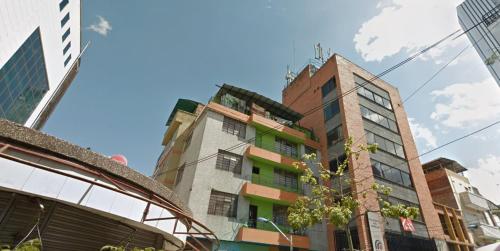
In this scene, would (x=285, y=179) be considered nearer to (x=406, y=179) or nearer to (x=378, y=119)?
(x=406, y=179)

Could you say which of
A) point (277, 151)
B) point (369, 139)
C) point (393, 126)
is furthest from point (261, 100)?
point (393, 126)

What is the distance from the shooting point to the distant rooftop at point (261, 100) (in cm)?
2369

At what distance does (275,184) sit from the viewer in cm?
2067

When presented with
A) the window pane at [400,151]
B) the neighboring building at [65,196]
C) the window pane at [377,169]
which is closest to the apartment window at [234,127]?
the window pane at [377,169]

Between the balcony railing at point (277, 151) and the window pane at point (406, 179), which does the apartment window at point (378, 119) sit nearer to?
the window pane at point (406, 179)

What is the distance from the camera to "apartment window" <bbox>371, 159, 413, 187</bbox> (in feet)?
69.5

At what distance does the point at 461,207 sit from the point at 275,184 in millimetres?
23144

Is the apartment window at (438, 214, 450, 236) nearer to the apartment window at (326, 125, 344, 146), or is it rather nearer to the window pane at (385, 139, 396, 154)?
the window pane at (385, 139, 396, 154)

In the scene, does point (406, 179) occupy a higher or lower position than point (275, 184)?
higher

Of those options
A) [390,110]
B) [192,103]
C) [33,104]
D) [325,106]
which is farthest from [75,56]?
[390,110]

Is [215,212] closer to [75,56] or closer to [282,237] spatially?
[282,237]

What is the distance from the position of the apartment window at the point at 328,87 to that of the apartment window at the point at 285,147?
7.11 meters

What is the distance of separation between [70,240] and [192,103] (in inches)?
854

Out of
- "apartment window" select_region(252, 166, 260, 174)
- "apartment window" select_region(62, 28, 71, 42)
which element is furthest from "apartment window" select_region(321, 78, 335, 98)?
"apartment window" select_region(62, 28, 71, 42)
